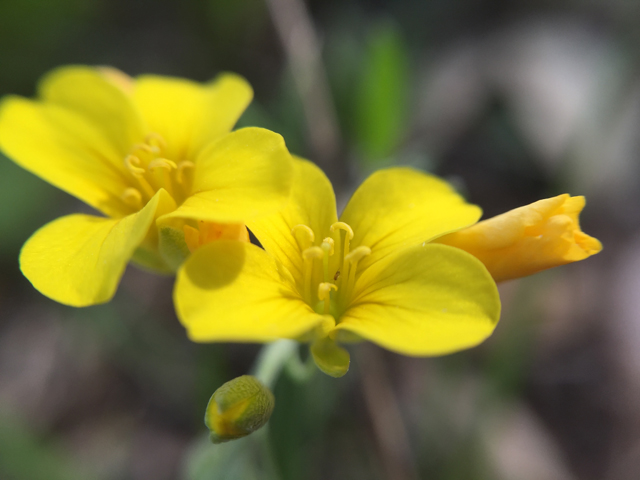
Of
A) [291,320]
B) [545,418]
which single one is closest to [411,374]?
[545,418]

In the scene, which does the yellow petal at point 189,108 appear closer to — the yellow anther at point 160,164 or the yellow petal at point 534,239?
the yellow anther at point 160,164

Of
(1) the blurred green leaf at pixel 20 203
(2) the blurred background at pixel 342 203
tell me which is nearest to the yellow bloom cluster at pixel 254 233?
(2) the blurred background at pixel 342 203

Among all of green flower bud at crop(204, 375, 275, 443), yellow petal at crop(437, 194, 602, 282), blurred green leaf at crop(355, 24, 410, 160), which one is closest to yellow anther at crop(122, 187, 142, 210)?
green flower bud at crop(204, 375, 275, 443)

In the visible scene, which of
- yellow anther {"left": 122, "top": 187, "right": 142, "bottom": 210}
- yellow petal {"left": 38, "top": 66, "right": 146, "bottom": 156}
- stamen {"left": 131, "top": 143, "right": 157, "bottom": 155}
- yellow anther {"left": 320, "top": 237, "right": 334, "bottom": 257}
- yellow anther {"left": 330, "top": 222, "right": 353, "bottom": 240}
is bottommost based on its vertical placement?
yellow anther {"left": 122, "top": 187, "right": 142, "bottom": 210}

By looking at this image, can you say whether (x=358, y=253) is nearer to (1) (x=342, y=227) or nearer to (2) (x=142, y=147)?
(1) (x=342, y=227)

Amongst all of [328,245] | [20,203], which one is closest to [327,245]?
[328,245]

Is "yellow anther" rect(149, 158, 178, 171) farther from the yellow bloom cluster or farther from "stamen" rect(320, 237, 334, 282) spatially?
"stamen" rect(320, 237, 334, 282)
